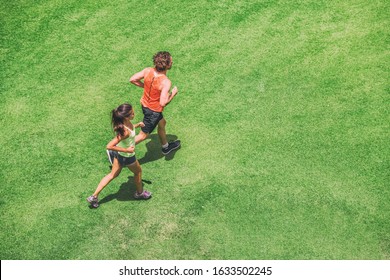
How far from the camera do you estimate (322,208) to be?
23.8 feet

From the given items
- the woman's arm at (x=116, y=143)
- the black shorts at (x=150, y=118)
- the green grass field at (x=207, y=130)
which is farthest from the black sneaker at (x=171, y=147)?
the woman's arm at (x=116, y=143)

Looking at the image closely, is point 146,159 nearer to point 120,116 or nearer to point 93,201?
point 93,201

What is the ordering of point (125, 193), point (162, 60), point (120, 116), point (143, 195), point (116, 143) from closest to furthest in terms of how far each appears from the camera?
point (120, 116) → point (116, 143) → point (162, 60) → point (143, 195) → point (125, 193)

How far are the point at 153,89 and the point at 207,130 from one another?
4.97ft

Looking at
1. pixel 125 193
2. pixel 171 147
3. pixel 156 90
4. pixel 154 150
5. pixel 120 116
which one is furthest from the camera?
pixel 154 150

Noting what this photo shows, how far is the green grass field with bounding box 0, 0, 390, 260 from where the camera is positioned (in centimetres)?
709

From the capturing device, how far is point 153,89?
23.8ft

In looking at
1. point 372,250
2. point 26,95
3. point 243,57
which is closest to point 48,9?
point 26,95

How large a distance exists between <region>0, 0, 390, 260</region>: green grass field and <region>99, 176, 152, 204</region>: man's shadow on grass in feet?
0.06

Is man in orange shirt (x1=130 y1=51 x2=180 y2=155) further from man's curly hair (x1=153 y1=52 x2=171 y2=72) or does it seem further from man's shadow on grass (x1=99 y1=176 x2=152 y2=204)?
man's shadow on grass (x1=99 y1=176 x2=152 y2=204)

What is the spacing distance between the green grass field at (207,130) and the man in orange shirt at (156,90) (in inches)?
29.8

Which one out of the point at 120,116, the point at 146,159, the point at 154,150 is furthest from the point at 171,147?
the point at 120,116

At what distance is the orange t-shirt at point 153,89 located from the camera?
7.19 metres

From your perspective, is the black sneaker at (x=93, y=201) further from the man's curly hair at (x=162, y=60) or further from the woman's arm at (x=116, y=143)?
the man's curly hair at (x=162, y=60)
